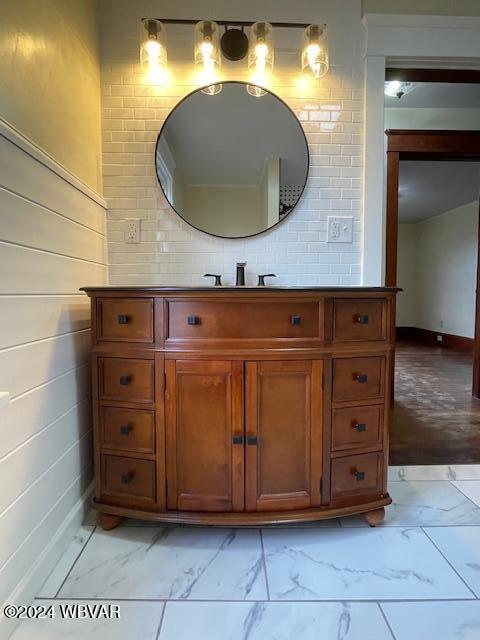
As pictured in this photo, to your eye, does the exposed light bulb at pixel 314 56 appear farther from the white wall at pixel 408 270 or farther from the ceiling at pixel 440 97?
the white wall at pixel 408 270

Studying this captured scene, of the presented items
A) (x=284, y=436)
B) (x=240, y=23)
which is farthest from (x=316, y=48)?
(x=284, y=436)

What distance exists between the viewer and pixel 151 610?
101 centimetres

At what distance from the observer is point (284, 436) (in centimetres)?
126

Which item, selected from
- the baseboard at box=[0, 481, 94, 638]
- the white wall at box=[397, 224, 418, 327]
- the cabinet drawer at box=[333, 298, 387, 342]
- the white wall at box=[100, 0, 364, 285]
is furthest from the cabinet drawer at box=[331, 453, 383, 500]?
the white wall at box=[397, 224, 418, 327]

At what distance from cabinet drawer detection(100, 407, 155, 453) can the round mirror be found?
3.12ft

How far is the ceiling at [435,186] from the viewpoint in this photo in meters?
3.96

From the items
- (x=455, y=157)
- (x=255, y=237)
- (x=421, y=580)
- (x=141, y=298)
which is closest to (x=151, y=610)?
(x=421, y=580)

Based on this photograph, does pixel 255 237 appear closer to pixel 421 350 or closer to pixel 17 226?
pixel 17 226

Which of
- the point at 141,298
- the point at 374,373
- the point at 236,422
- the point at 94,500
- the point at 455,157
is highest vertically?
the point at 455,157

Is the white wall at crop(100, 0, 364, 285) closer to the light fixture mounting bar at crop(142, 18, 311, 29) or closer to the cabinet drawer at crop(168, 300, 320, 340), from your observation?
the light fixture mounting bar at crop(142, 18, 311, 29)

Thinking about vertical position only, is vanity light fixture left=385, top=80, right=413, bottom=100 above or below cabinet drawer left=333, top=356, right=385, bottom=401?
above

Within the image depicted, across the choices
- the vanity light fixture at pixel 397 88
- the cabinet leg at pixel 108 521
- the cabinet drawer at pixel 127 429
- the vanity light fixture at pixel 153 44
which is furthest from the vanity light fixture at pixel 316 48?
the cabinet leg at pixel 108 521

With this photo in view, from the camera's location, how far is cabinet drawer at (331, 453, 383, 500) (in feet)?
4.24

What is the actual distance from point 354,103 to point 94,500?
2162mm
